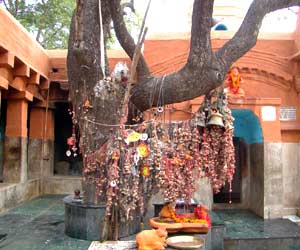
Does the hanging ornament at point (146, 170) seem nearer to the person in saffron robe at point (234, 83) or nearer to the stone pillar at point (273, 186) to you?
the person in saffron robe at point (234, 83)

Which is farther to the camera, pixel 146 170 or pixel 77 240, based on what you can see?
pixel 77 240

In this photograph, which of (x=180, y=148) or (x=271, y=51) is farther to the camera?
(x=271, y=51)

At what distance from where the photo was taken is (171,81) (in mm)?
5641

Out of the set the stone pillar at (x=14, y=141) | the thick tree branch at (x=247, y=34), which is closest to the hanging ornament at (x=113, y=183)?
the thick tree branch at (x=247, y=34)

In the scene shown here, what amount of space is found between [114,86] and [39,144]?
5.75 metres

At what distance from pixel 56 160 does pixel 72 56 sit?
283 inches

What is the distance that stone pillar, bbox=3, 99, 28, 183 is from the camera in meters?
9.12

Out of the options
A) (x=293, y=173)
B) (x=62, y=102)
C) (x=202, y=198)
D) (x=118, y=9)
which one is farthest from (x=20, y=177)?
(x=293, y=173)

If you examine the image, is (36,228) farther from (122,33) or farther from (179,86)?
(122,33)

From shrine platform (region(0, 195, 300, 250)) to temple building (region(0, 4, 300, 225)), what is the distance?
51 cm

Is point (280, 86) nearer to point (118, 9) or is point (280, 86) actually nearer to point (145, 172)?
point (118, 9)

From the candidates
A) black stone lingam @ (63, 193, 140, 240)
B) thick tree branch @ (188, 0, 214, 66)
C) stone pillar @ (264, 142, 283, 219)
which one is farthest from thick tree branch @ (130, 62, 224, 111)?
stone pillar @ (264, 142, 283, 219)

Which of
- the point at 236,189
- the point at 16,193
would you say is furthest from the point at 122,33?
the point at 236,189

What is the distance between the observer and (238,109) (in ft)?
27.9
